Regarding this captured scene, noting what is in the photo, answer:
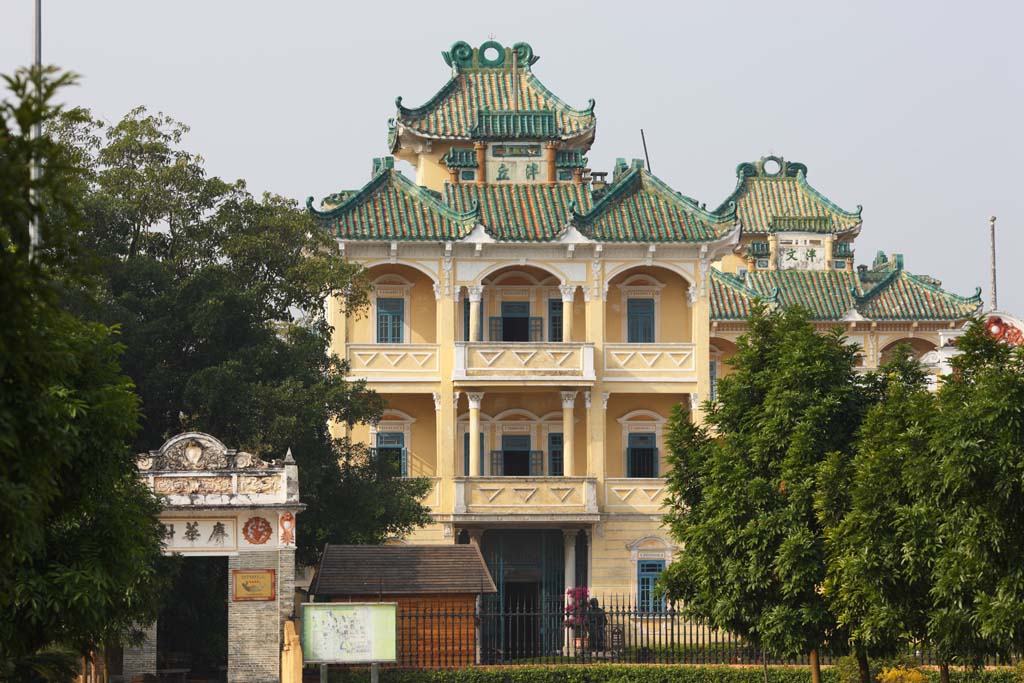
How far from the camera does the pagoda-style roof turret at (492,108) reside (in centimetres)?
4706

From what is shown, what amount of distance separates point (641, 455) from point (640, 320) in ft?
11.5

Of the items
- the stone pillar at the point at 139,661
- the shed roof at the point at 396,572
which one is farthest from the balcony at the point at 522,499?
the stone pillar at the point at 139,661

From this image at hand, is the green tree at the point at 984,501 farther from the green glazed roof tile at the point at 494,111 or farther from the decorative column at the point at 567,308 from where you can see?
the green glazed roof tile at the point at 494,111

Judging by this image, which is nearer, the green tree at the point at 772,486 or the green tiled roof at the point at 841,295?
the green tree at the point at 772,486

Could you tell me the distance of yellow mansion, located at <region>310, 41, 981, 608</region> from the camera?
4359 centimetres

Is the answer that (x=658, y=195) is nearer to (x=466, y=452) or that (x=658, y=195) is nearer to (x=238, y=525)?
(x=466, y=452)

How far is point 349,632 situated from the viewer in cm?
2650

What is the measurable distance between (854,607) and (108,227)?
1800cm

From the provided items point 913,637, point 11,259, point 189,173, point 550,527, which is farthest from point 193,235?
point 11,259

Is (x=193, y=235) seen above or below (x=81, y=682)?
above

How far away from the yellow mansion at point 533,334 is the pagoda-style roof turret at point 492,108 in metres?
0.08

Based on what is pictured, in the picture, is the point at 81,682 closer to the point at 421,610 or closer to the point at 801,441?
the point at 421,610

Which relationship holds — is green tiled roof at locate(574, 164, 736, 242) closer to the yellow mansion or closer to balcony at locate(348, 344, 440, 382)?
the yellow mansion

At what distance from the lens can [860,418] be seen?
1015 inches
